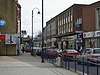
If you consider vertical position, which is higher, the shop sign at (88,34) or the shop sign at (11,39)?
the shop sign at (88,34)

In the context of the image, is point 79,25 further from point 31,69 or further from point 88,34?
point 31,69

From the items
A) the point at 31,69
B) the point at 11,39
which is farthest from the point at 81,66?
the point at 11,39

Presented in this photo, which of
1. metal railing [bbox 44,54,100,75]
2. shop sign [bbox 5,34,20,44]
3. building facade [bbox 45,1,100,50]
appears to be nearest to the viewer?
metal railing [bbox 44,54,100,75]

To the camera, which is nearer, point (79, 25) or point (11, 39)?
point (11, 39)

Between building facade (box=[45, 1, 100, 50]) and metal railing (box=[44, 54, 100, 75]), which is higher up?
building facade (box=[45, 1, 100, 50])

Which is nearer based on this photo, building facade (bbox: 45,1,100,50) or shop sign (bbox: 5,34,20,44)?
shop sign (bbox: 5,34,20,44)

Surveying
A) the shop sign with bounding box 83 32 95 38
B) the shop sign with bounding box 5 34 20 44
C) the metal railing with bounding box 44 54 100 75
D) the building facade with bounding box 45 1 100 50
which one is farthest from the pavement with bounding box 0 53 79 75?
the shop sign with bounding box 83 32 95 38

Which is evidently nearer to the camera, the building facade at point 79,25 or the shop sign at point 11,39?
the shop sign at point 11,39

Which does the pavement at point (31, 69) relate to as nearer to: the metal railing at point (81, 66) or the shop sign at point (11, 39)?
the metal railing at point (81, 66)

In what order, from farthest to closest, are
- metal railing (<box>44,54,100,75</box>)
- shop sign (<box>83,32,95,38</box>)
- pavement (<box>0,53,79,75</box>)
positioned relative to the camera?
1. shop sign (<box>83,32,95,38</box>)
2. pavement (<box>0,53,79,75</box>)
3. metal railing (<box>44,54,100,75</box>)

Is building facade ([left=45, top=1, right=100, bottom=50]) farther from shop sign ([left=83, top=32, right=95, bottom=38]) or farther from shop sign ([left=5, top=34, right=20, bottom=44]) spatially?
shop sign ([left=5, top=34, right=20, bottom=44])

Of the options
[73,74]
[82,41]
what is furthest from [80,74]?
[82,41]

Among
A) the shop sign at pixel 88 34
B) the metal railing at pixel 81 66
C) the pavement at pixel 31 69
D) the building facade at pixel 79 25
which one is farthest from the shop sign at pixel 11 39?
the metal railing at pixel 81 66

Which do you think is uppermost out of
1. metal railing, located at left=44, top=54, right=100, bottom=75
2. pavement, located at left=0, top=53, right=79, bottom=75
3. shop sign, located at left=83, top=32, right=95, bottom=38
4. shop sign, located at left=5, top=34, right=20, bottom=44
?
shop sign, located at left=83, top=32, right=95, bottom=38
